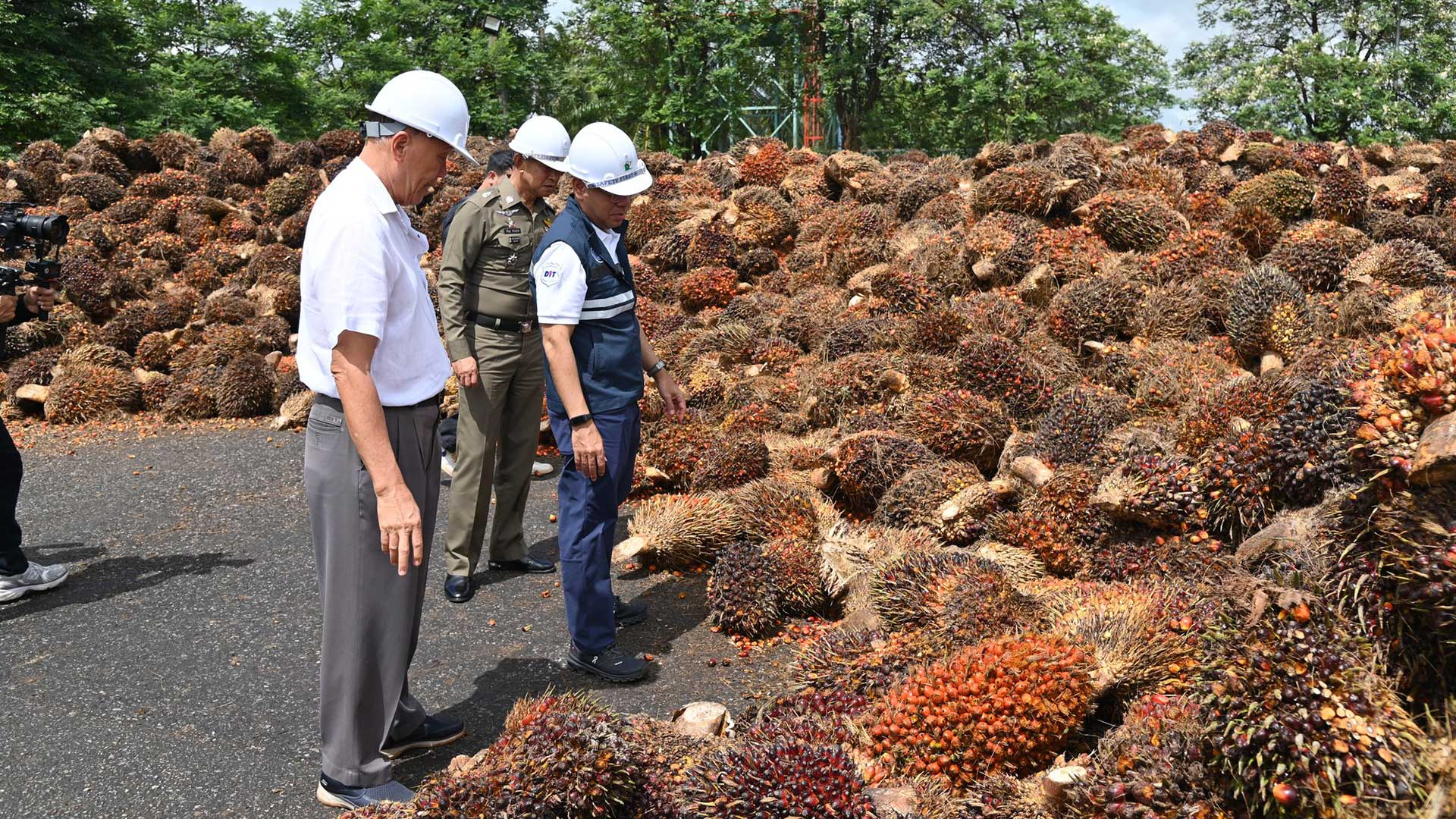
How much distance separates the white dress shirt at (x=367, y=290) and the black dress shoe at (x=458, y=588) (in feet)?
7.62

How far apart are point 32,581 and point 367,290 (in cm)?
390

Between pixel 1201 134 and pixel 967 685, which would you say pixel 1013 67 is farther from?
pixel 967 685

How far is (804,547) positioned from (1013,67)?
80.3 ft

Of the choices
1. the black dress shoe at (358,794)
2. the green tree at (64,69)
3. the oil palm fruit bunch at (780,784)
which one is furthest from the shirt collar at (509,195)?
the green tree at (64,69)

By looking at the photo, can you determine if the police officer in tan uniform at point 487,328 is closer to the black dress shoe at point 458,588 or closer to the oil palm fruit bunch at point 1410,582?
the black dress shoe at point 458,588

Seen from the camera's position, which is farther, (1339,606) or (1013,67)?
(1013,67)

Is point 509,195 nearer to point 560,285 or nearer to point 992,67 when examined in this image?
point 560,285

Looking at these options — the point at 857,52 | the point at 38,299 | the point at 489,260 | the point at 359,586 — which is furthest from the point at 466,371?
the point at 857,52

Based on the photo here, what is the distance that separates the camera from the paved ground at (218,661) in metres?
3.64

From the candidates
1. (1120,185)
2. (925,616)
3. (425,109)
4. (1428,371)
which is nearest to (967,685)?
(925,616)

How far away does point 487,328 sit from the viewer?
5.36 m

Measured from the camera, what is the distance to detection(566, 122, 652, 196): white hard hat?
A: 3.95 metres

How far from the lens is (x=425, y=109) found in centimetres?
302

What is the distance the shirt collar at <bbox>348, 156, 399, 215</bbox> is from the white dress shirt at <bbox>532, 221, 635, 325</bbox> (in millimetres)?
949
